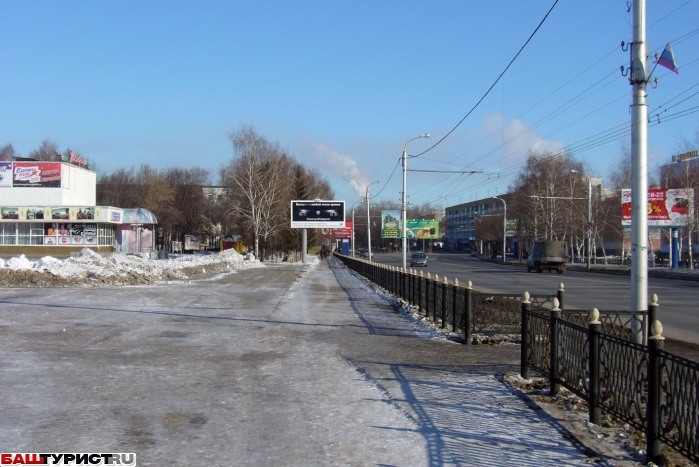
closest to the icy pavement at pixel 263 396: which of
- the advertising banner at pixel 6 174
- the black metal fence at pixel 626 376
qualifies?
the black metal fence at pixel 626 376

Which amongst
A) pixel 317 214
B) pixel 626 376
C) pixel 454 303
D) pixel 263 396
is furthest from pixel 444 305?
pixel 317 214

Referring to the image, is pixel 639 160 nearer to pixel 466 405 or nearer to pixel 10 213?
pixel 466 405

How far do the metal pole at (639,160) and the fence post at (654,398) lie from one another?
4288 mm

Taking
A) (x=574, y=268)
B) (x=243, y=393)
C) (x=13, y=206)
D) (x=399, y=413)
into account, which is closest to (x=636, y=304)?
(x=399, y=413)

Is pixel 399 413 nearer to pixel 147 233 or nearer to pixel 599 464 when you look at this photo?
pixel 599 464

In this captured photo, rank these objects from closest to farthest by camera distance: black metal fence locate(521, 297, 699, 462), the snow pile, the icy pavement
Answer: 1. black metal fence locate(521, 297, 699, 462)
2. the icy pavement
3. the snow pile

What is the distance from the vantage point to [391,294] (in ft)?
82.0

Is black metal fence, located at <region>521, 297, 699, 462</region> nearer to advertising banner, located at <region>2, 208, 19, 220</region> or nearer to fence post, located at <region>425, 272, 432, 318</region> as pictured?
fence post, located at <region>425, 272, 432, 318</region>

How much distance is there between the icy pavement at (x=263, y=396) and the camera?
5539 mm

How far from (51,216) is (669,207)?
53.4 meters

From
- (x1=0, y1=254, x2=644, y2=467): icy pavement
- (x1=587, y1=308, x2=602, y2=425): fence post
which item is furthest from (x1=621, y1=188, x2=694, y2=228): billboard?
(x1=587, y1=308, x2=602, y2=425): fence post

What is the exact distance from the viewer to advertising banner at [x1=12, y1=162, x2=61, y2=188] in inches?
2509

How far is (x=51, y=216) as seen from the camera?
198 feet

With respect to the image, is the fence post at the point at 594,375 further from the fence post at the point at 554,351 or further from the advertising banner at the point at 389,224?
the advertising banner at the point at 389,224
